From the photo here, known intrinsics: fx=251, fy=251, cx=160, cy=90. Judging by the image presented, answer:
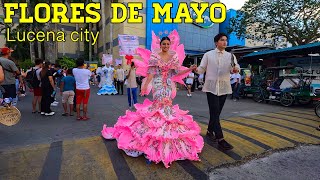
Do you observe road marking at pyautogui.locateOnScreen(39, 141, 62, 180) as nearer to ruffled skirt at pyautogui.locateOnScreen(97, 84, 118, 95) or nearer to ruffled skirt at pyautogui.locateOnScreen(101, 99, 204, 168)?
ruffled skirt at pyautogui.locateOnScreen(101, 99, 204, 168)

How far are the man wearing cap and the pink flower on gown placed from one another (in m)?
3.21

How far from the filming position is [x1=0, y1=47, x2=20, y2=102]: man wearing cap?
18.4ft

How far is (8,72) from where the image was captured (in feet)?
18.9

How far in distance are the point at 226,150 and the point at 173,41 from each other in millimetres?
1981

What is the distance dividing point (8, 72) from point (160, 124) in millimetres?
4264

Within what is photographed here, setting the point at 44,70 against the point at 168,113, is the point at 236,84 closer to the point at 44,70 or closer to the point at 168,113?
the point at 44,70

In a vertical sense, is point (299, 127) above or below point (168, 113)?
below

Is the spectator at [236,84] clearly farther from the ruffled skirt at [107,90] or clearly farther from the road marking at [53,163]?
the road marking at [53,163]

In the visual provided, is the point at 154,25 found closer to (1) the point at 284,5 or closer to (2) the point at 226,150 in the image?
(1) the point at 284,5

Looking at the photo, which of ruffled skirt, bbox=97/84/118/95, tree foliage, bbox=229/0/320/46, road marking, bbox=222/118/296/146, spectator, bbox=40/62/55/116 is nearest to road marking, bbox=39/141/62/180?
spectator, bbox=40/62/55/116

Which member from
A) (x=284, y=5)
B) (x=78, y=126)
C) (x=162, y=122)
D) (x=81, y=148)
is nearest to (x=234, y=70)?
(x=162, y=122)

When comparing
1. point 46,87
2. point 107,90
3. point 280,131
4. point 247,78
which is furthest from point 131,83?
point 247,78

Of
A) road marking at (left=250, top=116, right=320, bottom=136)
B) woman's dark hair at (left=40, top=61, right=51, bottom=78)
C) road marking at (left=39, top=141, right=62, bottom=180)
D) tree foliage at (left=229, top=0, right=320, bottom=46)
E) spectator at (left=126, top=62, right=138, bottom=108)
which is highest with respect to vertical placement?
tree foliage at (left=229, top=0, right=320, bottom=46)

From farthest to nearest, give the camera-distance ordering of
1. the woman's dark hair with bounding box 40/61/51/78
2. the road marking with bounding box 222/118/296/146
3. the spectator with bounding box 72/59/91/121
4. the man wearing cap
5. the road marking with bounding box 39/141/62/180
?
1. the woman's dark hair with bounding box 40/61/51/78
2. the spectator with bounding box 72/59/91/121
3. the man wearing cap
4. the road marking with bounding box 222/118/296/146
5. the road marking with bounding box 39/141/62/180
